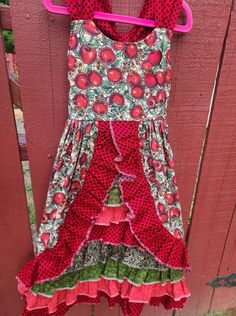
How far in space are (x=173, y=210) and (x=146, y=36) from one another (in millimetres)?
574

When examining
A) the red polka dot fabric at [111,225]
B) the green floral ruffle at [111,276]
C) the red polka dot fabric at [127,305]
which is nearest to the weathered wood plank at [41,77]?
the red polka dot fabric at [111,225]

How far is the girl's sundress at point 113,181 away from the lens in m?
0.83

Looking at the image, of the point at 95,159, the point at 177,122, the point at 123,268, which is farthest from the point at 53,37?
the point at 123,268

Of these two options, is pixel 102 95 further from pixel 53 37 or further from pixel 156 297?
pixel 156 297

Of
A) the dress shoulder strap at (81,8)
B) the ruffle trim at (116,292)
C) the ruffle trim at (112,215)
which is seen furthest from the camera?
the ruffle trim at (116,292)

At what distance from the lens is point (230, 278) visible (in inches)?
60.3

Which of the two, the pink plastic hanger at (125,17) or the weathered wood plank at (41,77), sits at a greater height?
the pink plastic hanger at (125,17)

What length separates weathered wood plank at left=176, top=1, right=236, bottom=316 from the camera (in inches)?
37.1

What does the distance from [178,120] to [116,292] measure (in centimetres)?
68

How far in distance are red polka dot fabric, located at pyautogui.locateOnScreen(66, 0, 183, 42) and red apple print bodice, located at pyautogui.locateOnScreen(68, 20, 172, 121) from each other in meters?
0.02

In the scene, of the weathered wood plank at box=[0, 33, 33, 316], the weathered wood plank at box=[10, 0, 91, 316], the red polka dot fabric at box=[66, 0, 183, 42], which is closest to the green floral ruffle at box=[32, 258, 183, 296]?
the weathered wood plank at box=[0, 33, 33, 316]

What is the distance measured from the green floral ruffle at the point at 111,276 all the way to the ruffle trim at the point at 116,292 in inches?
1.1

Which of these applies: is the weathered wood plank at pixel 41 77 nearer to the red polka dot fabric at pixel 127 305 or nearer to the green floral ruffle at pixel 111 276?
the green floral ruffle at pixel 111 276

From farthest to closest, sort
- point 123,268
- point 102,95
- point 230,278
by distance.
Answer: point 230,278 → point 123,268 → point 102,95
